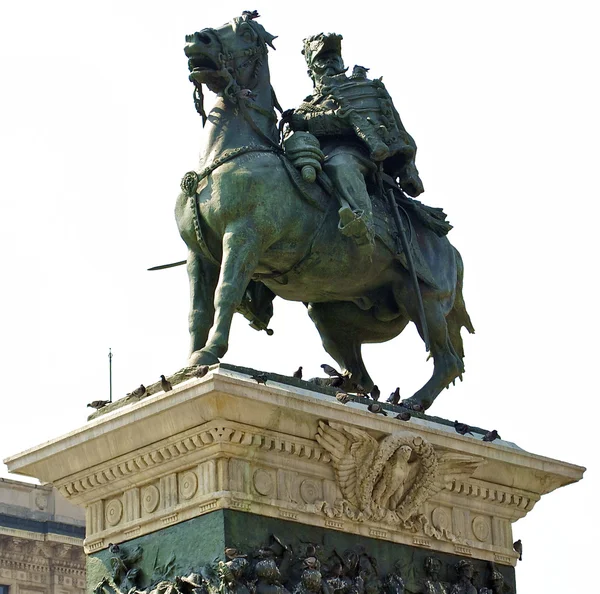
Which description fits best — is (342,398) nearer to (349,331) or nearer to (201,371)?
(201,371)

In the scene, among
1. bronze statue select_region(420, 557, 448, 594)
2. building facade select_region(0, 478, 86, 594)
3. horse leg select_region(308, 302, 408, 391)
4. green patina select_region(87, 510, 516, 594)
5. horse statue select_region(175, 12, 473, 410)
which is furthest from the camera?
building facade select_region(0, 478, 86, 594)

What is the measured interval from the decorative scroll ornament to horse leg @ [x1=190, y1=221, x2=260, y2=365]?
1.06 metres

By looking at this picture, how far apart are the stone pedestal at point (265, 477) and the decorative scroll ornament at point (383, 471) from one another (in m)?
0.01

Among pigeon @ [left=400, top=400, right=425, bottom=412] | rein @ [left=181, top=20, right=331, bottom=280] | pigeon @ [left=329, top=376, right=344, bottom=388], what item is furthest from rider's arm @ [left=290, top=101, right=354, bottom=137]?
pigeon @ [left=400, top=400, right=425, bottom=412]

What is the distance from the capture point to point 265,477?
1427 centimetres

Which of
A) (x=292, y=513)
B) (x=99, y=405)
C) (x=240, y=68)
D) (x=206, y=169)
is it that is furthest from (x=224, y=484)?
(x=240, y=68)

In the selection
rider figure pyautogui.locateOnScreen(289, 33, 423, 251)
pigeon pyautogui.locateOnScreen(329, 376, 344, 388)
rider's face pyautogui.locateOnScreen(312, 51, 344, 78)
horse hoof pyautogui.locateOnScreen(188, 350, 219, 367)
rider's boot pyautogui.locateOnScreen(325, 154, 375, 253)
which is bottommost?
horse hoof pyautogui.locateOnScreen(188, 350, 219, 367)

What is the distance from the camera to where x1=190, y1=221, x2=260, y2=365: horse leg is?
14.8 metres

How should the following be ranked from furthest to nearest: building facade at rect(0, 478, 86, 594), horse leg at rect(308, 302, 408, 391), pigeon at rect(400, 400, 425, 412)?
1. building facade at rect(0, 478, 86, 594)
2. horse leg at rect(308, 302, 408, 391)
3. pigeon at rect(400, 400, 425, 412)

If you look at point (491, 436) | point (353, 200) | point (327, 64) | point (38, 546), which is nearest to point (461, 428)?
point (491, 436)

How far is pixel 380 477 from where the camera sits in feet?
48.8

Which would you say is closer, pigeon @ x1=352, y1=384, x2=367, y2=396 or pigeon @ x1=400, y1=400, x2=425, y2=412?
pigeon @ x1=400, y1=400, x2=425, y2=412

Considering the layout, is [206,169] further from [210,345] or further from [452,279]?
[452,279]

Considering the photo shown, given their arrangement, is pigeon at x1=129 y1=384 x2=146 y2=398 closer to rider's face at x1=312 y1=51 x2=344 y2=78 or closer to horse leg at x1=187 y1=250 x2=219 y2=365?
horse leg at x1=187 y1=250 x2=219 y2=365
